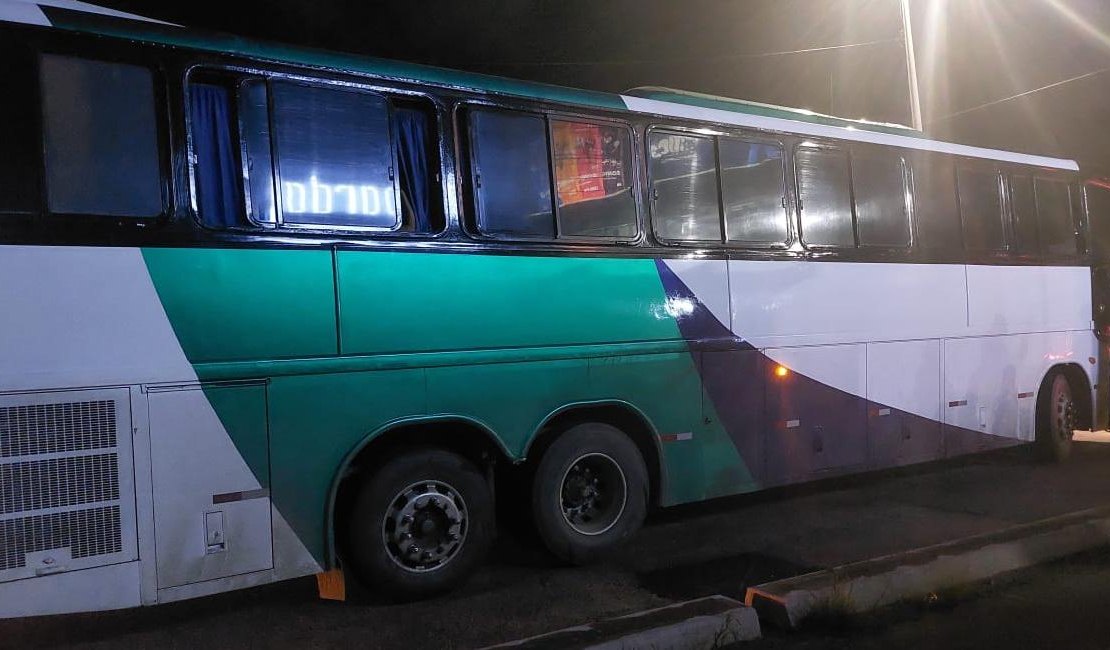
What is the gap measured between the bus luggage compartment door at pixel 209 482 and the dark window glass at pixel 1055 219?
9222 mm

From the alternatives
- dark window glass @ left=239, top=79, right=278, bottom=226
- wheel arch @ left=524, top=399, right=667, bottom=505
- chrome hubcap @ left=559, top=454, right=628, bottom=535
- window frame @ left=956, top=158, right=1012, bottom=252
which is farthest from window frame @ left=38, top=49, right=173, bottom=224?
window frame @ left=956, top=158, right=1012, bottom=252

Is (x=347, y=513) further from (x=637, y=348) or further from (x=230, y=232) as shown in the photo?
(x=637, y=348)

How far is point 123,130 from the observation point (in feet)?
14.3

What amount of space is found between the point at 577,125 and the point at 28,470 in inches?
162

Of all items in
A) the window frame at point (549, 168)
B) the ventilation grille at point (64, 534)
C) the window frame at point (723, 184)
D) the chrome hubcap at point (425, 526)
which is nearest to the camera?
the ventilation grille at point (64, 534)

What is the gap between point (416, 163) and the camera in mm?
5328

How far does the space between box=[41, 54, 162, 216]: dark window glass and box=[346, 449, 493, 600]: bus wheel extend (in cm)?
210

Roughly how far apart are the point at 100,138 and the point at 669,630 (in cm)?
408

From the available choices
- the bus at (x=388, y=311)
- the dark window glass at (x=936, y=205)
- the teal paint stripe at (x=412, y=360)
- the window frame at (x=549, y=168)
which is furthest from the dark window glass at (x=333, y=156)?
the dark window glass at (x=936, y=205)

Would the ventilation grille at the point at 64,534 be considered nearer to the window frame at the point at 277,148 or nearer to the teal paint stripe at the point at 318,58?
the window frame at the point at 277,148

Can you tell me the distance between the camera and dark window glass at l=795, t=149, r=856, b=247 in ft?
23.8

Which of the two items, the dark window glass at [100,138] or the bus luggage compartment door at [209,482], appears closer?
the dark window glass at [100,138]

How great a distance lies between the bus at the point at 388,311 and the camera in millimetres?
4152

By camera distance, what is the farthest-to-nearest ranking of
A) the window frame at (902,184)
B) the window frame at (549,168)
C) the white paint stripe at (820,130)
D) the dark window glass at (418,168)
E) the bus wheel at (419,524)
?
1. the window frame at (902,184)
2. the white paint stripe at (820,130)
3. the window frame at (549,168)
4. the dark window glass at (418,168)
5. the bus wheel at (419,524)
